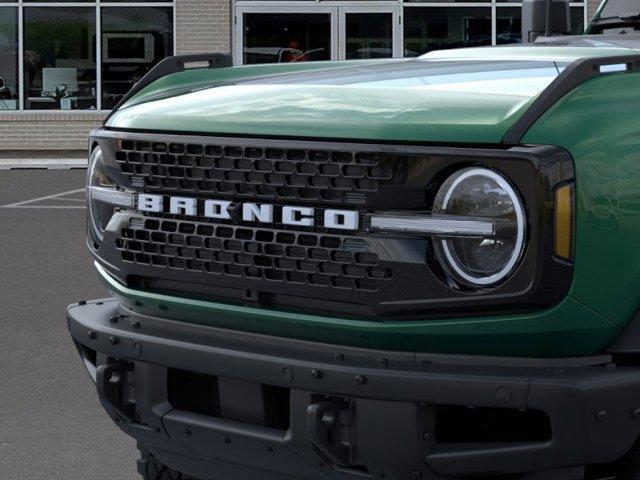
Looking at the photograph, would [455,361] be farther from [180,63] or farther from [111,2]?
[111,2]

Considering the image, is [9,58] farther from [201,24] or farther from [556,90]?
[556,90]

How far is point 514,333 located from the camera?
3.19m

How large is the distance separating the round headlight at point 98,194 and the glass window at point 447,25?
20357 millimetres

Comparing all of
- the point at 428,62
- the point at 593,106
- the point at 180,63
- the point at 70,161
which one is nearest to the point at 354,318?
the point at 593,106

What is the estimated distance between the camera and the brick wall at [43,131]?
78.2 feet

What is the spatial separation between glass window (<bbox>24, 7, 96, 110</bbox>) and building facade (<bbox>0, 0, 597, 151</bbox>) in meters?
0.02

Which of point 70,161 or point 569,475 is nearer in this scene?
point 569,475

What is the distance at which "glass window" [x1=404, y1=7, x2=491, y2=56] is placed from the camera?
24.2 m

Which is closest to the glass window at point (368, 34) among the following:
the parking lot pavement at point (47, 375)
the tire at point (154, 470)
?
the parking lot pavement at point (47, 375)

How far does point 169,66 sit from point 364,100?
1179mm

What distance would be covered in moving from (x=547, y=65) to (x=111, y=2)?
21038 mm

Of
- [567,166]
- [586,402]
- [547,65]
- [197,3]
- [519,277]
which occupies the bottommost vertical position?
[586,402]

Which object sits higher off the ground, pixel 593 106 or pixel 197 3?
pixel 197 3

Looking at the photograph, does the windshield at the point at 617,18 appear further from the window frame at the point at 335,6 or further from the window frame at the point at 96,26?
the window frame at the point at 96,26
